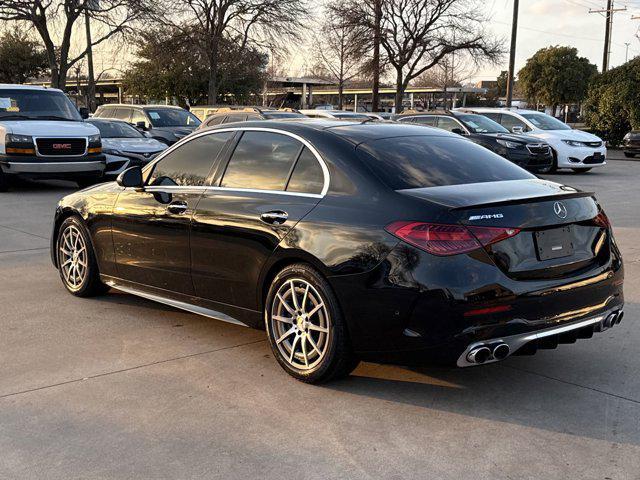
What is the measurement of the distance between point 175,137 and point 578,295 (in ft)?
52.3

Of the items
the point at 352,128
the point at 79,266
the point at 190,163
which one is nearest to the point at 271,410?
the point at 352,128

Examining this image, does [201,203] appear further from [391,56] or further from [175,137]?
[391,56]

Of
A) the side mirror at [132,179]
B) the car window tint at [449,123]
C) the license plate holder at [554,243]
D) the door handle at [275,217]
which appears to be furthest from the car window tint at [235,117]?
the license plate holder at [554,243]

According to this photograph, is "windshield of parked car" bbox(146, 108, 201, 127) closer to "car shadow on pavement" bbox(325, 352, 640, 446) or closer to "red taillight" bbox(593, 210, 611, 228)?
"car shadow on pavement" bbox(325, 352, 640, 446)

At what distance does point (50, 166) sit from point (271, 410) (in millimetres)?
11132

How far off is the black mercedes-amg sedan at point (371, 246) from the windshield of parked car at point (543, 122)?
15513mm

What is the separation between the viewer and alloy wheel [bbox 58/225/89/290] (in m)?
6.20

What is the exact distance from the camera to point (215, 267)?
4855 millimetres

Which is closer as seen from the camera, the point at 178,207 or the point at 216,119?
the point at 178,207

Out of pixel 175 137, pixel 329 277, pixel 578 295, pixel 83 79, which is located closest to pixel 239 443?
pixel 329 277

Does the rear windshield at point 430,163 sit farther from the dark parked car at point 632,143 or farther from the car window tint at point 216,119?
the dark parked car at point 632,143

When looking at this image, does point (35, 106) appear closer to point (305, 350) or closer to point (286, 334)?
point (286, 334)

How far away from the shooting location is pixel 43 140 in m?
13.6

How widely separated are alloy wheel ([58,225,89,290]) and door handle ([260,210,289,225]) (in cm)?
230
